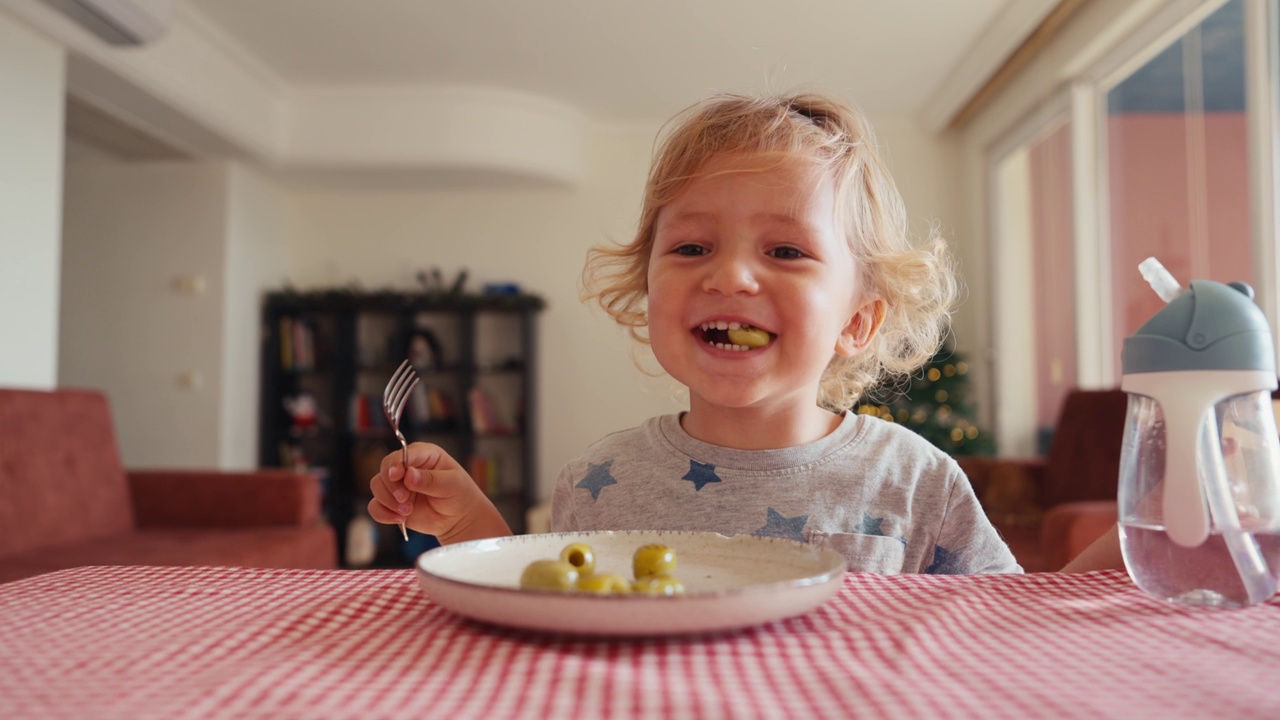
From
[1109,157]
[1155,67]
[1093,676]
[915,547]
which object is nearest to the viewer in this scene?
[1093,676]

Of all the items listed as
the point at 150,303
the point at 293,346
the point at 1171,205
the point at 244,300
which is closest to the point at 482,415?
the point at 293,346

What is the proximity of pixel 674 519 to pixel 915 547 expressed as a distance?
29cm

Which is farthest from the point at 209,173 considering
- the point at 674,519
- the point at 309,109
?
the point at 674,519

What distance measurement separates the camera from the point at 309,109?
592cm

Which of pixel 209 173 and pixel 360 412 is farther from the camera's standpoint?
pixel 360 412

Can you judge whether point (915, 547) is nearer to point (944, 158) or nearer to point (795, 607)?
point (795, 607)

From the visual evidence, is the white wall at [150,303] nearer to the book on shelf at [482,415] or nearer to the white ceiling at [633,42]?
the white ceiling at [633,42]

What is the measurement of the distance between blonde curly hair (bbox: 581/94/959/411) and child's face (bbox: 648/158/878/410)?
0.04 metres

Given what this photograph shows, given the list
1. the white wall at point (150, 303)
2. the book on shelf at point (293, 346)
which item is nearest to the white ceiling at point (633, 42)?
the white wall at point (150, 303)

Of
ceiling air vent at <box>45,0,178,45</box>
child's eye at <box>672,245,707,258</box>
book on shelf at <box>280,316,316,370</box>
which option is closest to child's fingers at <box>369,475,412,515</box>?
child's eye at <box>672,245,707,258</box>

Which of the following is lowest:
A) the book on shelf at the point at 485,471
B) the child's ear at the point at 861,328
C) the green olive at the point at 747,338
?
the book on shelf at the point at 485,471

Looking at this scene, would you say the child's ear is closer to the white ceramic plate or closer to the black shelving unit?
the white ceramic plate

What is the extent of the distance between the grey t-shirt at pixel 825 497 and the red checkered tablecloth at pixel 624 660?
0.46m

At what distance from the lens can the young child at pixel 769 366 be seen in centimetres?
112
